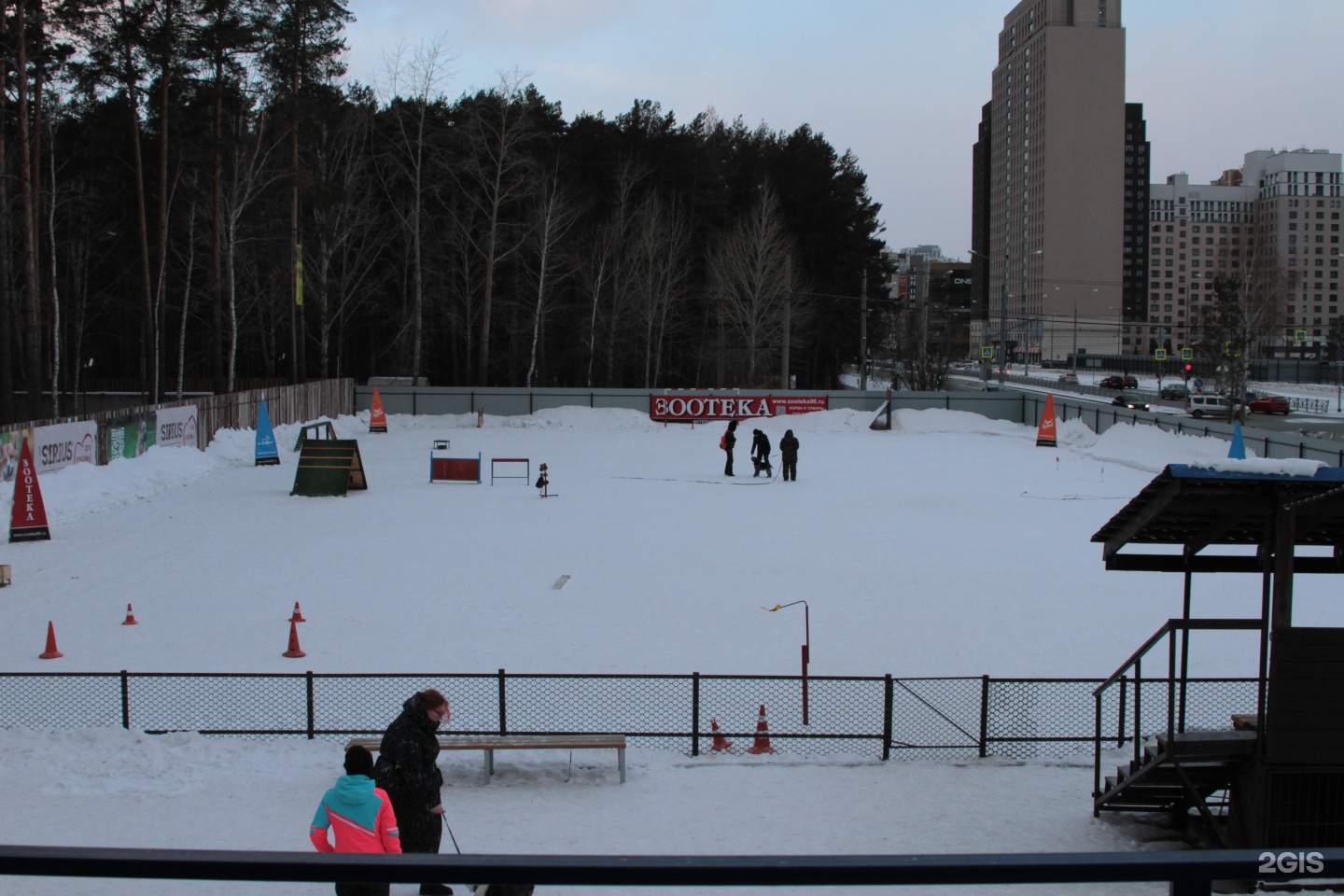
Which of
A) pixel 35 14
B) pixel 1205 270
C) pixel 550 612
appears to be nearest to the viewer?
pixel 550 612

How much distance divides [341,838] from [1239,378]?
2560 inches

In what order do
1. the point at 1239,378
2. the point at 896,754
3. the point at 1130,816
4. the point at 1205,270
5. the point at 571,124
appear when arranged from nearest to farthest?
the point at 1130,816 < the point at 896,754 < the point at 1239,378 < the point at 571,124 < the point at 1205,270

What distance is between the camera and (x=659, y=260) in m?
66.2

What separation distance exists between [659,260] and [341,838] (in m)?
62.0

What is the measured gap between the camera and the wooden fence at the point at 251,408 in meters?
27.6

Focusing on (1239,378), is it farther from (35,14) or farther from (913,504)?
(35,14)

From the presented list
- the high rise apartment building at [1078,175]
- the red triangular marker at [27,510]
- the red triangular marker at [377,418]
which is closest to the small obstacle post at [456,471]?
the red triangular marker at [27,510]

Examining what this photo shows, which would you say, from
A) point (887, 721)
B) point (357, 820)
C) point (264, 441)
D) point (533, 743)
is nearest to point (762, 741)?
point (887, 721)

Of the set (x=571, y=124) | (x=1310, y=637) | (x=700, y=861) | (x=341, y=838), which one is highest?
(x=571, y=124)

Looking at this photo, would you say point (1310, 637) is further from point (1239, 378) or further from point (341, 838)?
point (1239, 378)

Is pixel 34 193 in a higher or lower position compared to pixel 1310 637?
higher

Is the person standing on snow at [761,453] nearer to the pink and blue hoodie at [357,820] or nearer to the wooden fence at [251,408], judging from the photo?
the wooden fence at [251,408]

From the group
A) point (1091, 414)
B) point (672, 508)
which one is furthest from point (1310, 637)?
point (1091, 414)

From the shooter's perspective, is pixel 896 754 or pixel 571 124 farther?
pixel 571 124
